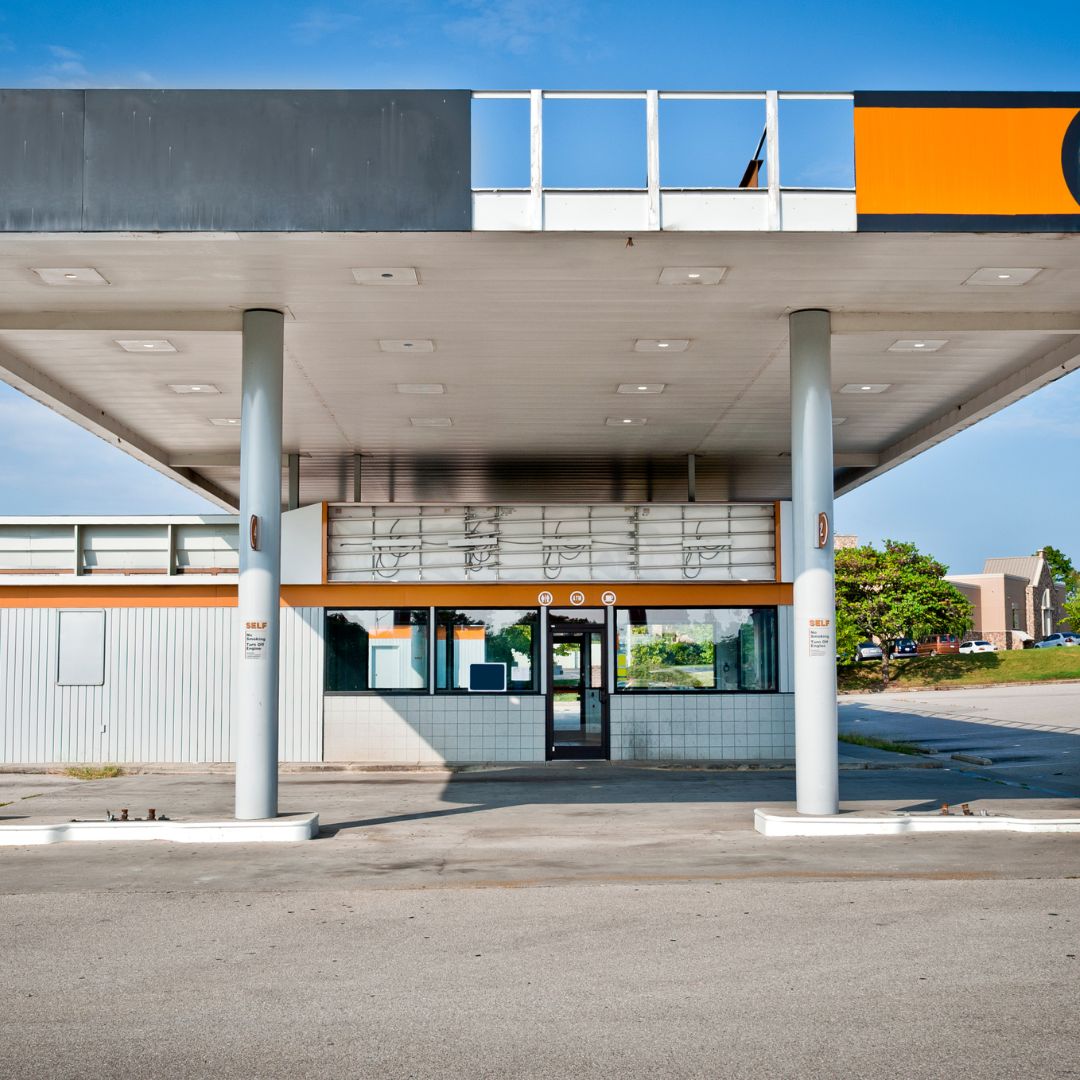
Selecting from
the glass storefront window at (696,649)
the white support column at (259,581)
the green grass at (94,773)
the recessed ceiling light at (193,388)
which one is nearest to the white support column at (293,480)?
the recessed ceiling light at (193,388)

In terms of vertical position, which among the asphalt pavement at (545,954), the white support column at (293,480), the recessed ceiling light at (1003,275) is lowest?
the asphalt pavement at (545,954)

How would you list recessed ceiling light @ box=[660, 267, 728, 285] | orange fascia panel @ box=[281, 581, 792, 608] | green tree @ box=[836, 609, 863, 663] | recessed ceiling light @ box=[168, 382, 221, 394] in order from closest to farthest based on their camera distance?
recessed ceiling light @ box=[660, 267, 728, 285], recessed ceiling light @ box=[168, 382, 221, 394], orange fascia panel @ box=[281, 581, 792, 608], green tree @ box=[836, 609, 863, 663]

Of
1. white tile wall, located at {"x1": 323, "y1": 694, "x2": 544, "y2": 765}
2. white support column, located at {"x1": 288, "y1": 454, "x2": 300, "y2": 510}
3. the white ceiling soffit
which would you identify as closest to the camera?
the white ceiling soffit

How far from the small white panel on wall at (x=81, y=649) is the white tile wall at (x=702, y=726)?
880 centimetres

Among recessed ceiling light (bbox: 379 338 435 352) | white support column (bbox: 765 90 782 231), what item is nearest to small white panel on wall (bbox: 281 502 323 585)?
recessed ceiling light (bbox: 379 338 435 352)

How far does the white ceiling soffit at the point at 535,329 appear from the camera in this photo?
11195mm

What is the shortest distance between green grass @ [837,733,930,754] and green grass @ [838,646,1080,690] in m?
29.2

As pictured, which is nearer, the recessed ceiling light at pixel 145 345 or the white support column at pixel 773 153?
the white support column at pixel 773 153

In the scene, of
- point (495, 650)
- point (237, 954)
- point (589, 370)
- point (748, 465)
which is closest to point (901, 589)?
point (748, 465)

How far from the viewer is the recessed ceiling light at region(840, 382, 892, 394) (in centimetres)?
1677

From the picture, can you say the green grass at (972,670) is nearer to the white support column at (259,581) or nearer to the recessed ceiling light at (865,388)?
the recessed ceiling light at (865,388)

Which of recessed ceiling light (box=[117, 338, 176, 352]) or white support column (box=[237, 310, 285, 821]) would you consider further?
recessed ceiling light (box=[117, 338, 176, 352])

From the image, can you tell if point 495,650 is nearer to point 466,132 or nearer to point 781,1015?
point 466,132

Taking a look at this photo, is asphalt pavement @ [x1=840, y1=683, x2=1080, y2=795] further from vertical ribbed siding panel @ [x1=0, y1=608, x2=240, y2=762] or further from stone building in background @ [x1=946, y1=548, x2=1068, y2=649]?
stone building in background @ [x1=946, y1=548, x2=1068, y2=649]
